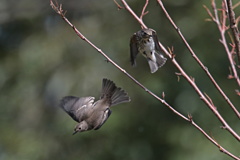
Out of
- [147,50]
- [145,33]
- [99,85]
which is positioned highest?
[145,33]

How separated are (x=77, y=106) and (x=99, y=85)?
15.4ft

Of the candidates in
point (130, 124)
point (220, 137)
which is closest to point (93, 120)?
point (220, 137)

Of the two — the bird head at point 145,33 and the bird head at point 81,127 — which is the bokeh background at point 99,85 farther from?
the bird head at point 145,33

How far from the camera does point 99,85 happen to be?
9141mm

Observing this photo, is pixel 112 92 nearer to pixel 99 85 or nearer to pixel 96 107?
pixel 96 107

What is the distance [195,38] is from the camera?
902 cm

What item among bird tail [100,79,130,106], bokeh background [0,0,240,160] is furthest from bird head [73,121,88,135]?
bokeh background [0,0,240,160]

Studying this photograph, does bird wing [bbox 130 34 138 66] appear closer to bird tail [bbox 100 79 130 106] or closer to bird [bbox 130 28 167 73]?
bird [bbox 130 28 167 73]

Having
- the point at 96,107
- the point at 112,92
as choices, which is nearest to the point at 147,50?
the point at 112,92

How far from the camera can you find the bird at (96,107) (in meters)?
4.30

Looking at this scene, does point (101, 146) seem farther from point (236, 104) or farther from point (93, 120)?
point (93, 120)

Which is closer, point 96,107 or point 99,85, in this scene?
point 96,107

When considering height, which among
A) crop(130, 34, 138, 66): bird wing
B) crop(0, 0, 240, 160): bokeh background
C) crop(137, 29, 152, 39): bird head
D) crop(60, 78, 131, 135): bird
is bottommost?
crop(0, 0, 240, 160): bokeh background

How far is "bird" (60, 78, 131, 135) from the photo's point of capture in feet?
14.1
